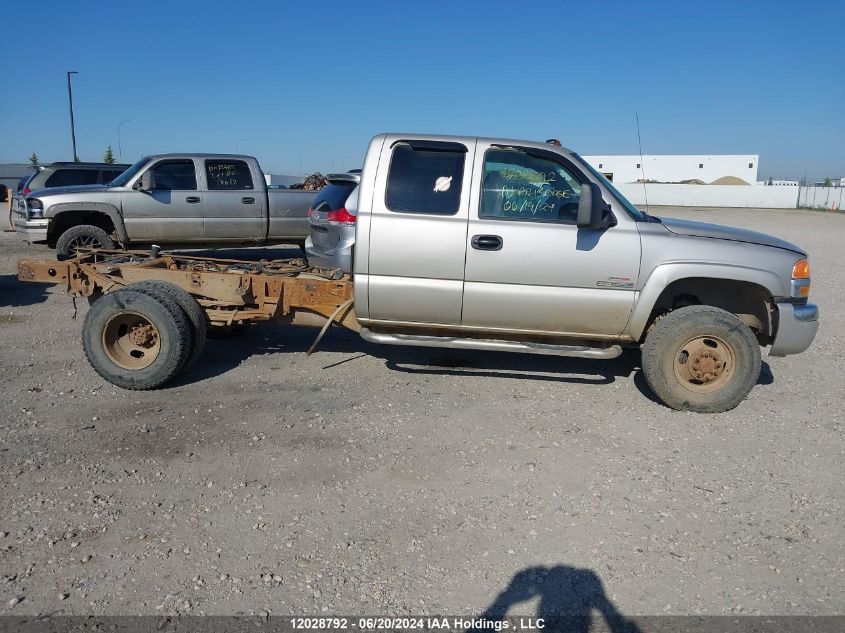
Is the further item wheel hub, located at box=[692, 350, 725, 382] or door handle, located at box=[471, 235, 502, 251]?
wheel hub, located at box=[692, 350, 725, 382]

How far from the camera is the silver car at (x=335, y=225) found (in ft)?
20.7

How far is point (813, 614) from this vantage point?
2.97 m

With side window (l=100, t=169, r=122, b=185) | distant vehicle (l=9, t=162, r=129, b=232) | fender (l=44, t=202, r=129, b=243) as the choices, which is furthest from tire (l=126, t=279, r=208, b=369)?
side window (l=100, t=169, r=122, b=185)

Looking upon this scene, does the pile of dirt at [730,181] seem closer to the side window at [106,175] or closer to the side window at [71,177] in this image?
the side window at [106,175]

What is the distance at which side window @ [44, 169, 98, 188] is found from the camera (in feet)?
47.2

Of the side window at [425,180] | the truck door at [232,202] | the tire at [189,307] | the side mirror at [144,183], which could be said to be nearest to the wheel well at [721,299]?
the side window at [425,180]

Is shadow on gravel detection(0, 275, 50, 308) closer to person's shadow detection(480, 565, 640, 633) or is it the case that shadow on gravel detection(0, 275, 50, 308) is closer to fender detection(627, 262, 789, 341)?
fender detection(627, 262, 789, 341)

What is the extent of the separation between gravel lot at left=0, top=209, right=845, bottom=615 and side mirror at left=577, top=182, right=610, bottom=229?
1514 mm

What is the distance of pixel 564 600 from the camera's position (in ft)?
10.0

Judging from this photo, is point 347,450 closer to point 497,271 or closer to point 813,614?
point 497,271

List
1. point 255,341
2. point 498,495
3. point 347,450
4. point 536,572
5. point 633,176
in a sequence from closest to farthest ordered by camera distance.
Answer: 1. point 536,572
2. point 498,495
3. point 347,450
4. point 255,341
5. point 633,176

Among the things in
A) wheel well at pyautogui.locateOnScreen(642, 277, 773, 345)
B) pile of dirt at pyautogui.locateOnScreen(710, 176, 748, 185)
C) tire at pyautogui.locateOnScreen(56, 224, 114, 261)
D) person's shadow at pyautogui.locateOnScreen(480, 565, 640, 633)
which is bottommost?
person's shadow at pyautogui.locateOnScreen(480, 565, 640, 633)

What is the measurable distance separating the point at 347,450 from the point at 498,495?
1.12m

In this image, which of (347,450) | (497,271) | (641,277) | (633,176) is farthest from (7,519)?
(633,176)
